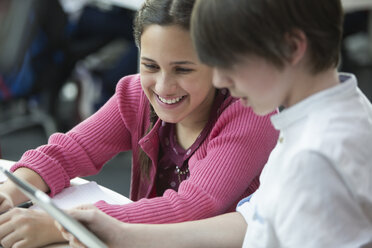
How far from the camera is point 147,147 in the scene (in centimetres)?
128

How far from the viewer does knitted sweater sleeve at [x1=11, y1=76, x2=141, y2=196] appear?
1.25m

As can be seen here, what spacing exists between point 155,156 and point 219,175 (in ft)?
0.88

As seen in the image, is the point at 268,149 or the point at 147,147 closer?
the point at 268,149

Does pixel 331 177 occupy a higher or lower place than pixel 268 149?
higher

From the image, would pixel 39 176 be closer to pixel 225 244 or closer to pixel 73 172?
pixel 73 172

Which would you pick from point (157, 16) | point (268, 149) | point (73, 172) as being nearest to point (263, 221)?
point (268, 149)

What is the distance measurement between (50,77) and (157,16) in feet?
6.16

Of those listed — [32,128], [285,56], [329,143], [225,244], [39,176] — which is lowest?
[32,128]

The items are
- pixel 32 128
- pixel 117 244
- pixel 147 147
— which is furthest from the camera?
pixel 32 128

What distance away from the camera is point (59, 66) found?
289cm

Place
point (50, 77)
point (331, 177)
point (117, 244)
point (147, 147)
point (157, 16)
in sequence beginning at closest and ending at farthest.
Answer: point (331, 177), point (117, 244), point (157, 16), point (147, 147), point (50, 77)

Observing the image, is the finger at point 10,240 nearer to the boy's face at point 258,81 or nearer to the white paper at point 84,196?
the white paper at point 84,196

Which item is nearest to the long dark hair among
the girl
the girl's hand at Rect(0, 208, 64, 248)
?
the girl

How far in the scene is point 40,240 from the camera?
101cm
